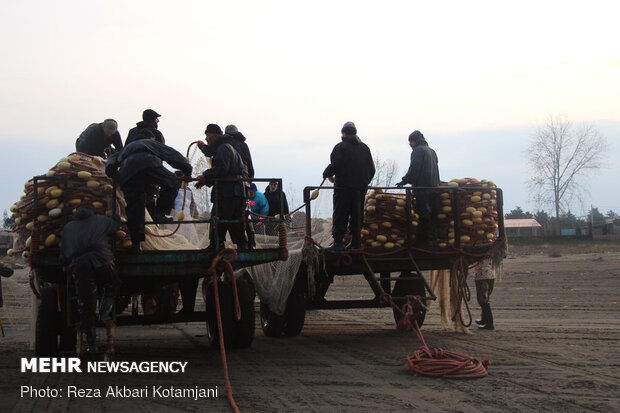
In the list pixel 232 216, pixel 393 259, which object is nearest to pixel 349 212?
pixel 393 259

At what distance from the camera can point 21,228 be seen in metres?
8.79

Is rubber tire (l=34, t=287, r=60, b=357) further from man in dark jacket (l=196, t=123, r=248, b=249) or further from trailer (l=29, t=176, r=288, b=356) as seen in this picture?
man in dark jacket (l=196, t=123, r=248, b=249)

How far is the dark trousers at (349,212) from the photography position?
10.5m

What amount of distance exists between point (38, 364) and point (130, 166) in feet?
8.32

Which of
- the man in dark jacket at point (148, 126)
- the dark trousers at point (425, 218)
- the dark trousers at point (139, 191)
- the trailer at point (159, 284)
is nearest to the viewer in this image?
the dark trousers at point (139, 191)

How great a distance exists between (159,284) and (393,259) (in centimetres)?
328

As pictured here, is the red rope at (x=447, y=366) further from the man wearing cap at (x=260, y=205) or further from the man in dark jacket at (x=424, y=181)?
the man wearing cap at (x=260, y=205)

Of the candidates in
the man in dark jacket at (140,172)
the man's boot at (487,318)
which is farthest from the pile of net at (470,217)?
the man in dark jacket at (140,172)

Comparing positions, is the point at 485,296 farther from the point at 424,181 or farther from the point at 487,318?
the point at 424,181

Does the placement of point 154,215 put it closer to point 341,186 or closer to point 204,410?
point 341,186

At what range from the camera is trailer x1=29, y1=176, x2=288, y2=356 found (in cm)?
850

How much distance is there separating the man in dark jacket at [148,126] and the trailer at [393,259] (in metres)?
2.34

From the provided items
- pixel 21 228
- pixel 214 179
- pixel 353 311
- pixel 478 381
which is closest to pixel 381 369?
pixel 478 381

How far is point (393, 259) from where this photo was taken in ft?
34.5
